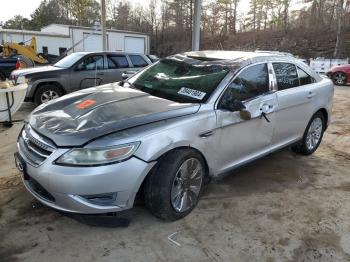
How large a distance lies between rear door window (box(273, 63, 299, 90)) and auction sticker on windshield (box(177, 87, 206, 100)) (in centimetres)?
130

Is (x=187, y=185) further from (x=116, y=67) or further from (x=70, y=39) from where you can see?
(x=70, y=39)

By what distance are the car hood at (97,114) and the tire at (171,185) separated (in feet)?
1.29

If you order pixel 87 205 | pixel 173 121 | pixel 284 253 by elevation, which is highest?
pixel 173 121

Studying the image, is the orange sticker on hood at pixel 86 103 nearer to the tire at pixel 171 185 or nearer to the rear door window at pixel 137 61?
the tire at pixel 171 185

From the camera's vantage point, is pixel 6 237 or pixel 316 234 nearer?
pixel 6 237

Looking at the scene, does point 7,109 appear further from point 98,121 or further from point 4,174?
point 98,121

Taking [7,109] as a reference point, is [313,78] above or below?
above

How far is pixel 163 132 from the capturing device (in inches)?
126

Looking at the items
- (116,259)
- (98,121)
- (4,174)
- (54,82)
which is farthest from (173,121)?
(54,82)

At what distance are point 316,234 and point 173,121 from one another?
1720 mm

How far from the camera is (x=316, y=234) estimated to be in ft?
11.4

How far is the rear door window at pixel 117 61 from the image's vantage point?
976 centimetres

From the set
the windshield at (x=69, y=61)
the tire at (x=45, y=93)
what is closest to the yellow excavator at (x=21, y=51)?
the windshield at (x=69, y=61)

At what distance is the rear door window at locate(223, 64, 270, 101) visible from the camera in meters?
3.94
